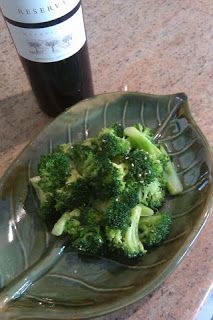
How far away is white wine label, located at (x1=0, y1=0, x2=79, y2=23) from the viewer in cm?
57

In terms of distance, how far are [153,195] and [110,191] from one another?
0.07 meters

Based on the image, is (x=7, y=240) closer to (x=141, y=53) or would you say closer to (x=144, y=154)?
(x=144, y=154)

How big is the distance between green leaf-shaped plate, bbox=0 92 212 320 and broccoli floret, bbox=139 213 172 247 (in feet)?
0.04

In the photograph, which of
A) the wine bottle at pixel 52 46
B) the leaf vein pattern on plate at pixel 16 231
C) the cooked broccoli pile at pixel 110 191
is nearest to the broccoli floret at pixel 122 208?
the cooked broccoli pile at pixel 110 191

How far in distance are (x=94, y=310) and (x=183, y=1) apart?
748 mm

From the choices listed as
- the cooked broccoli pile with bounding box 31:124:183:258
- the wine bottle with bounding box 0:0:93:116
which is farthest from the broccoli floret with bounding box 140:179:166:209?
the wine bottle with bounding box 0:0:93:116

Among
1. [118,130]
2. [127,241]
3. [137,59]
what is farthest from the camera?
[137,59]

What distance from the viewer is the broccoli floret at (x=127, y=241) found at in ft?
1.89

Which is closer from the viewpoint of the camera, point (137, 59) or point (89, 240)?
point (89, 240)

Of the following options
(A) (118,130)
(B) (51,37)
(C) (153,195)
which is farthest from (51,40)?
(C) (153,195)

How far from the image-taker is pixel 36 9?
22.8 inches

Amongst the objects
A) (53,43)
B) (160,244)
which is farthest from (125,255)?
(53,43)

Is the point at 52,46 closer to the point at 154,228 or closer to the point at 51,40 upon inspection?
the point at 51,40

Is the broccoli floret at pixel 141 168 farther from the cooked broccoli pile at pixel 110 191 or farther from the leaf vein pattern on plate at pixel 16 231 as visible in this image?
the leaf vein pattern on plate at pixel 16 231
